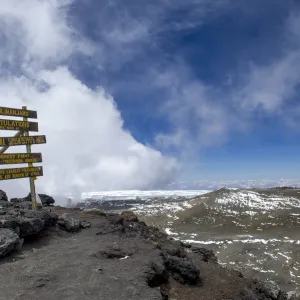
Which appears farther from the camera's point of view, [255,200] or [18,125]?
[255,200]

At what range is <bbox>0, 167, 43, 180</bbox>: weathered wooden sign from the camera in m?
12.4

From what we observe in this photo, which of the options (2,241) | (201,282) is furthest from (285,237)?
(2,241)

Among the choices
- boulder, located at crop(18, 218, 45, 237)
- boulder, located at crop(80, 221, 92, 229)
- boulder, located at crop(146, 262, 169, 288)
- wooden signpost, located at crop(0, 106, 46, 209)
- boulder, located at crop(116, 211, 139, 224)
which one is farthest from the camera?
boulder, located at crop(116, 211, 139, 224)

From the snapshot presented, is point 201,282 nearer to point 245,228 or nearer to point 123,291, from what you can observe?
point 123,291

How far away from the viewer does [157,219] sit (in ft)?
101

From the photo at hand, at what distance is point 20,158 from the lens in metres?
13.1

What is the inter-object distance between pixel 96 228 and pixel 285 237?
1513 centimetres

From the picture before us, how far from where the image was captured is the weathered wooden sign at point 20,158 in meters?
12.5

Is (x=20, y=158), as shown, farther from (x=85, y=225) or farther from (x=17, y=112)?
(x=85, y=225)

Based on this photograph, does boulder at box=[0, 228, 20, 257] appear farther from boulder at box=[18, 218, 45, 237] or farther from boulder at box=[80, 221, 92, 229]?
boulder at box=[80, 221, 92, 229]

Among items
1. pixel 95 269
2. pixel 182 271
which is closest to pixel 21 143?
pixel 95 269

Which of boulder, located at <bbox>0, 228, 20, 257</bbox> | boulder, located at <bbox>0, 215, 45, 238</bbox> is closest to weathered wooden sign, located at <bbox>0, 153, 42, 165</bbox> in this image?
boulder, located at <bbox>0, 215, 45, 238</bbox>

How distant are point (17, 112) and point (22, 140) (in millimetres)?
1252

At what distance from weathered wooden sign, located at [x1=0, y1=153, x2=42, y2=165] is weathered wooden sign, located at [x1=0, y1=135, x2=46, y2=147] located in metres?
0.47
